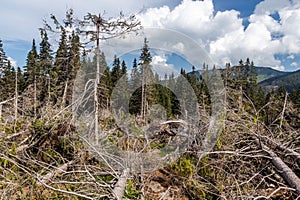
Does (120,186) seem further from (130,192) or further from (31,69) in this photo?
(31,69)

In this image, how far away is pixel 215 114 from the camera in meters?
4.88

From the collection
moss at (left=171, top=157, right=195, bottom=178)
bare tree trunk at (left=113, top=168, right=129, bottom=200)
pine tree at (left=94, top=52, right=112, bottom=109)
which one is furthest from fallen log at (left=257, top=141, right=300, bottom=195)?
pine tree at (left=94, top=52, right=112, bottom=109)

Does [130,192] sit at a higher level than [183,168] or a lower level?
lower

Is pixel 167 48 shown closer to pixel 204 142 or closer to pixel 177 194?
pixel 204 142

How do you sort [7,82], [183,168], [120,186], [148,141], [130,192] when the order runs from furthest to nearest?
[7,82], [148,141], [183,168], [130,192], [120,186]

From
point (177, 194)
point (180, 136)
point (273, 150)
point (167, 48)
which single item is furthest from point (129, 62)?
point (273, 150)

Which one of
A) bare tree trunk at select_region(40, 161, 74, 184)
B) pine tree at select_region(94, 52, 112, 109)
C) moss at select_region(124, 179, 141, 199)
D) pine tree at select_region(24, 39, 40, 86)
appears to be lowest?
moss at select_region(124, 179, 141, 199)

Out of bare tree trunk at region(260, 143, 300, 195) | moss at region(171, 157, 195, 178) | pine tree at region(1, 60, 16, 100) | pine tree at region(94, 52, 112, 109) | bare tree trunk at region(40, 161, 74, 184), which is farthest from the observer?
pine tree at region(1, 60, 16, 100)

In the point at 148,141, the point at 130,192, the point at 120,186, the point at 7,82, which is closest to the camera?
the point at 120,186

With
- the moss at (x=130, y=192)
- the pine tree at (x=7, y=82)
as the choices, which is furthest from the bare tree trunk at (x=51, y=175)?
the pine tree at (x=7, y=82)

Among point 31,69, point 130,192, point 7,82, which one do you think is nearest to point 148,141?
point 130,192

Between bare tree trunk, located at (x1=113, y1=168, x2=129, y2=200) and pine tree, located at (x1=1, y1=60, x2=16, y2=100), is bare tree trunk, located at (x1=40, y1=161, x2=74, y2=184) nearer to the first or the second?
bare tree trunk, located at (x1=113, y1=168, x2=129, y2=200)

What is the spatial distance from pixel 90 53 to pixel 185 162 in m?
3.16

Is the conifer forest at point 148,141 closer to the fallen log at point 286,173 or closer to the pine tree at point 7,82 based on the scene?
the fallen log at point 286,173
